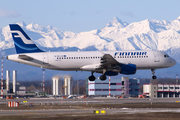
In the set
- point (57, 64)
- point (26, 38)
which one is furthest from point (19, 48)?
point (57, 64)

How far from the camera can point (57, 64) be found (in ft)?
245

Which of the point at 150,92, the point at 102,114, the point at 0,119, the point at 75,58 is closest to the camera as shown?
the point at 0,119

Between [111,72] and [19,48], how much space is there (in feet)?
65.4

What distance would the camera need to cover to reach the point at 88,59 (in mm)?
73438

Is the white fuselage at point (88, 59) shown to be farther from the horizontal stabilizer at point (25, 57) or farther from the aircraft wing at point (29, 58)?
the horizontal stabilizer at point (25, 57)

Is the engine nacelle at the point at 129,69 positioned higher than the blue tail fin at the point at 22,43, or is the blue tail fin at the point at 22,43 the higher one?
the blue tail fin at the point at 22,43

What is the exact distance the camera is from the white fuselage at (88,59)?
73688 mm

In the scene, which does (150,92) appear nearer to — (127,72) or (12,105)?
(12,105)

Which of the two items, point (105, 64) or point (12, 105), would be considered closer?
point (105, 64)

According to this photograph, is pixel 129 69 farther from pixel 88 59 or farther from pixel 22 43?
pixel 22 43

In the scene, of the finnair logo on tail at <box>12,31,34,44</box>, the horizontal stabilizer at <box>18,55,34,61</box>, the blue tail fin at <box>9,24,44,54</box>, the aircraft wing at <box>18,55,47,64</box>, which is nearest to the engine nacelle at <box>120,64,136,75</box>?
the aircraft wing at <box>18,55,47,64</box>

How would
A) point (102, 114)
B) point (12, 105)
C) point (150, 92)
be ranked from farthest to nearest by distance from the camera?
point (150, 92), point (12, 105), point (102, 114)

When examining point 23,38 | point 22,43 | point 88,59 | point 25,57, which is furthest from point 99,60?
point 23,38

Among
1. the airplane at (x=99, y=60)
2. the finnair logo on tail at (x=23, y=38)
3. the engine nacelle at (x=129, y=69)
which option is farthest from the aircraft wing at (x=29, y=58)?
the engine nacelle at (x=129, y=69)
